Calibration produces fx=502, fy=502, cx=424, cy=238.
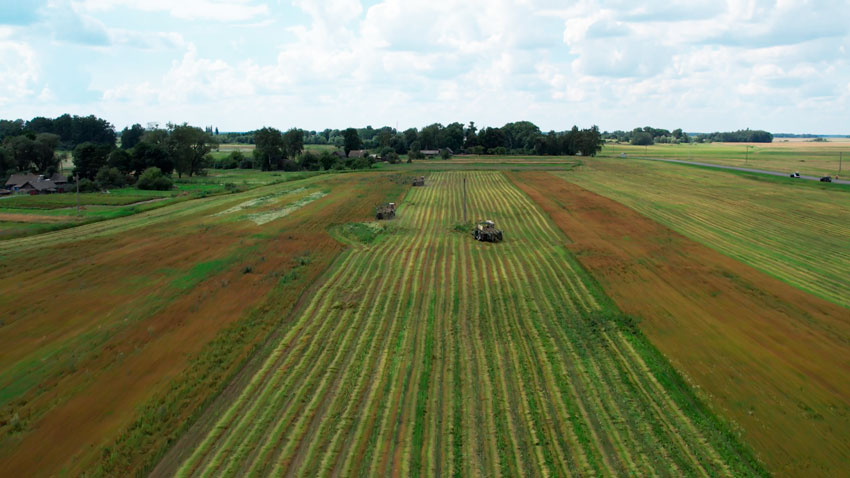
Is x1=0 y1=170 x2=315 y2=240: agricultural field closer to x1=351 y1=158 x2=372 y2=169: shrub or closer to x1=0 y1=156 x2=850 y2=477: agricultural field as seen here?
x1=0 y1=156 x2=850 y2=477: agricultural field

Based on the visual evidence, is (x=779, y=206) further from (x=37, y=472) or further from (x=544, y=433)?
(x=37, y=472)

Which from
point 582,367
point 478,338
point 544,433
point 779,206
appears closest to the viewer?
point 544,433

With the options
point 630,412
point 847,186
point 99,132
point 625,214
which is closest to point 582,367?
point 630,412

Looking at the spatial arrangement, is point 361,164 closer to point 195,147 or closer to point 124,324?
point 195,147

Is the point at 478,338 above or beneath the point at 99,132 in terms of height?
beneath

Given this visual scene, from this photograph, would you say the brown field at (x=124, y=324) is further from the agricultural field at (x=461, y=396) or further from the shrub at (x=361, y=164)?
the shrub at (x=361, y=164)

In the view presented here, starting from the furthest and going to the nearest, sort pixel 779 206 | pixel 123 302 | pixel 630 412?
pixel 779 206
pixel 123 302
pixel 630 412

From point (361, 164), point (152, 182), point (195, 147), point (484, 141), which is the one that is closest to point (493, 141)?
point (484, 141)

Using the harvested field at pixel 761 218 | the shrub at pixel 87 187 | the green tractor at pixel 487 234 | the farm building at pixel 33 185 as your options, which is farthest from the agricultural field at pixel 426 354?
the farm building at pixel 33 185
